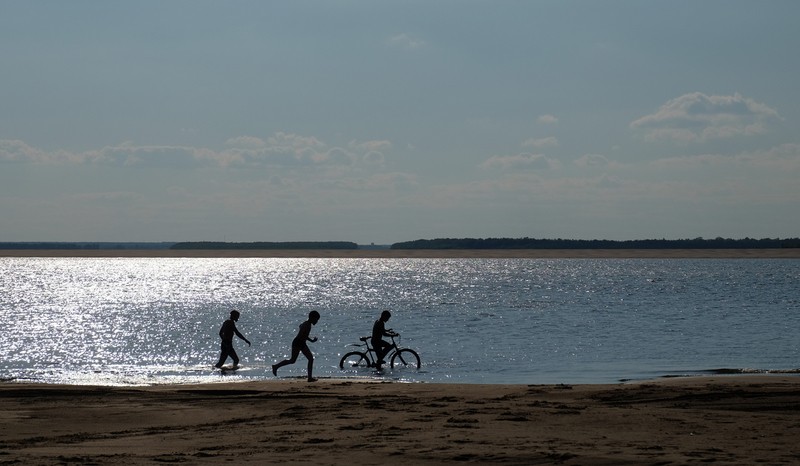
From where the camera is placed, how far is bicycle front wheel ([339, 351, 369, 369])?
2530 centimetres

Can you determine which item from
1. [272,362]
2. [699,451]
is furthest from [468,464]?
[272,362]

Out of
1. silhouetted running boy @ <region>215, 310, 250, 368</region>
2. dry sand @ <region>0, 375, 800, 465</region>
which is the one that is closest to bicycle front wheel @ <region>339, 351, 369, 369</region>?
silhouetted running boy @ <region>215, 310, 250, 368</region>

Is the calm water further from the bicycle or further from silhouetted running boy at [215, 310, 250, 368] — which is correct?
silhouetted running boy at [215, 310, 250, 368]

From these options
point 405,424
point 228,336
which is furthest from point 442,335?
point 405,424

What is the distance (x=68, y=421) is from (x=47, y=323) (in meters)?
29.8

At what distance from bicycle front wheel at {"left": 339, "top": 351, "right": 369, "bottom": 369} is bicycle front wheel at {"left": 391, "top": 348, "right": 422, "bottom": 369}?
810mm

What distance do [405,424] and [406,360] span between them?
13.4 m

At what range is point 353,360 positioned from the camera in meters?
27.3

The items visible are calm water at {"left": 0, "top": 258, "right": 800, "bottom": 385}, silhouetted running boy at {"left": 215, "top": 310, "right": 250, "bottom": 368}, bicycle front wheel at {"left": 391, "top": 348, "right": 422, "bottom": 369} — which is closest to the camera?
calm water at {"left": 0, "top": 258, "right": 800, "bottom": 385}

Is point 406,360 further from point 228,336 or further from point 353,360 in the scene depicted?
point 228,336

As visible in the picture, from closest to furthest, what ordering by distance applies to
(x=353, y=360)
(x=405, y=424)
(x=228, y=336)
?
1. (x=405, y=424)
2. (x=228, y=336)
3. (x=353, y=360)

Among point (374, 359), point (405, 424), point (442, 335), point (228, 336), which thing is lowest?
point (442, 335)

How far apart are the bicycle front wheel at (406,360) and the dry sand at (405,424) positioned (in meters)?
5.94

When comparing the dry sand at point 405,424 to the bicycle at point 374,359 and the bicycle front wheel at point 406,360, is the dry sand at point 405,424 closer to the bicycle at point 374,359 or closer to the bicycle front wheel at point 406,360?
the bicycle at point 374,359
